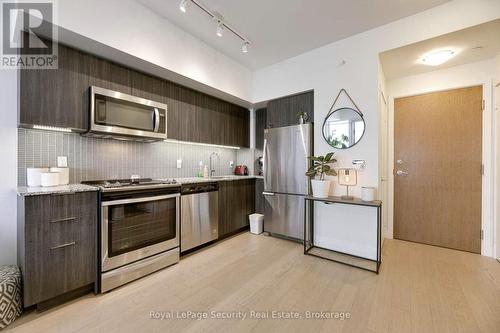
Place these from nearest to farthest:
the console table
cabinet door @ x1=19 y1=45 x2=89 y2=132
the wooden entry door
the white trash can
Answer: cabinet door @ x1=19 y1=45 x2=89 y2=132 → the console table → the wooden entry door → the white trash can

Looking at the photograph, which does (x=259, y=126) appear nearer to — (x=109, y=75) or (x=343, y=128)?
(x=343, y=128)

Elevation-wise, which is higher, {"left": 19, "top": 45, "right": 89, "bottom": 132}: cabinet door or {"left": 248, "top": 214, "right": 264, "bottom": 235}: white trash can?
{"left": 19, "top": 45, "right": 89, "bottom": 132}: cabinet door

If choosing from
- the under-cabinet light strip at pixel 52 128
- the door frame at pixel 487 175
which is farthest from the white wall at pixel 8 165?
the door frame at pixel 487 175

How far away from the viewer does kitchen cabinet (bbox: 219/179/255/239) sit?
3.14 meters

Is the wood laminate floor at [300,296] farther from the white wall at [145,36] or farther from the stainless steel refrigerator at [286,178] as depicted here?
the white wall at [145,36]

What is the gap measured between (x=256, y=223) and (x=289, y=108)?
2.05 meters

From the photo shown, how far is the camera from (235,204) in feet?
11.1

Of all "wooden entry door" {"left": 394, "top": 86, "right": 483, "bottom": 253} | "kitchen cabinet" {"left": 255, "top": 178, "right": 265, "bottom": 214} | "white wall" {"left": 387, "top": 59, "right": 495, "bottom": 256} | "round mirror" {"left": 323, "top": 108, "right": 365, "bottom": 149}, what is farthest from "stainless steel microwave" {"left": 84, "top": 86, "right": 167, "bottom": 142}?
"white wall" {"left": 387, "top": 59, "right": 495, "bottom": 256}

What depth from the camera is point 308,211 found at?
118 inches

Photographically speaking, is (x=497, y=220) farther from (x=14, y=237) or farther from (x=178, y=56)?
(x=14, y=237)

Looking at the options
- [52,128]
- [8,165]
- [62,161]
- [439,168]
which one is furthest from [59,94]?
[439,168]

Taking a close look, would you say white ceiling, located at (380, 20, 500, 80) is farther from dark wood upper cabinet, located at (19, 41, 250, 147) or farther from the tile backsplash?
the tile backsplash

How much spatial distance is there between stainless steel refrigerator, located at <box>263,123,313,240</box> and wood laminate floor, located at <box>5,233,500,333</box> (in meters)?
0.62

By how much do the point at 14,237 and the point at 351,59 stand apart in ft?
13.7
